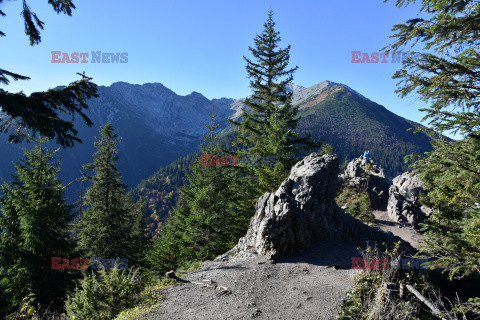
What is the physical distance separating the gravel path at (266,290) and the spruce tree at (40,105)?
5.95 metres

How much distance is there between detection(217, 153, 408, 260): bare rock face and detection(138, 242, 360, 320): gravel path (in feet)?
2.67

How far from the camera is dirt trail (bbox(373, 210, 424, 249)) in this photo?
85.7ft

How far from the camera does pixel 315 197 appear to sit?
44.3ft

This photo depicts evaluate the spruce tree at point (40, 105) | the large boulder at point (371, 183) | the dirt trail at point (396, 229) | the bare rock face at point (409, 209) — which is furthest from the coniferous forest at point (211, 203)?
the large boulder at point (371, 183)

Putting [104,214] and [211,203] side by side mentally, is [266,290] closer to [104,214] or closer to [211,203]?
[211,203]

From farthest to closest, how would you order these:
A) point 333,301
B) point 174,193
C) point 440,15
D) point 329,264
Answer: point 174,193 < point 329,264 < point 333,301 < point 440,15

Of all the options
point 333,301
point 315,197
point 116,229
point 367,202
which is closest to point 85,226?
point 116,229

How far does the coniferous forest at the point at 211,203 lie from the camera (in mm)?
5652

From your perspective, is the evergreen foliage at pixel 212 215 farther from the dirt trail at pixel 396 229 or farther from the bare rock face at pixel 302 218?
the dirt trail at pixel 396 229

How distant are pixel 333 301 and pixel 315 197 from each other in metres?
6.54

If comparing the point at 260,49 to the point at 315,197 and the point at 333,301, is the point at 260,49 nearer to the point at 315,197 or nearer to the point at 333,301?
the point at 315,197

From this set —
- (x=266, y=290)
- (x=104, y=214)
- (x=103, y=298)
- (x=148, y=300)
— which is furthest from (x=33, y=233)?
(x=266, y=290)

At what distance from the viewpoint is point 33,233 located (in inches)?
482

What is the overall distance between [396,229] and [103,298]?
30.6 m
